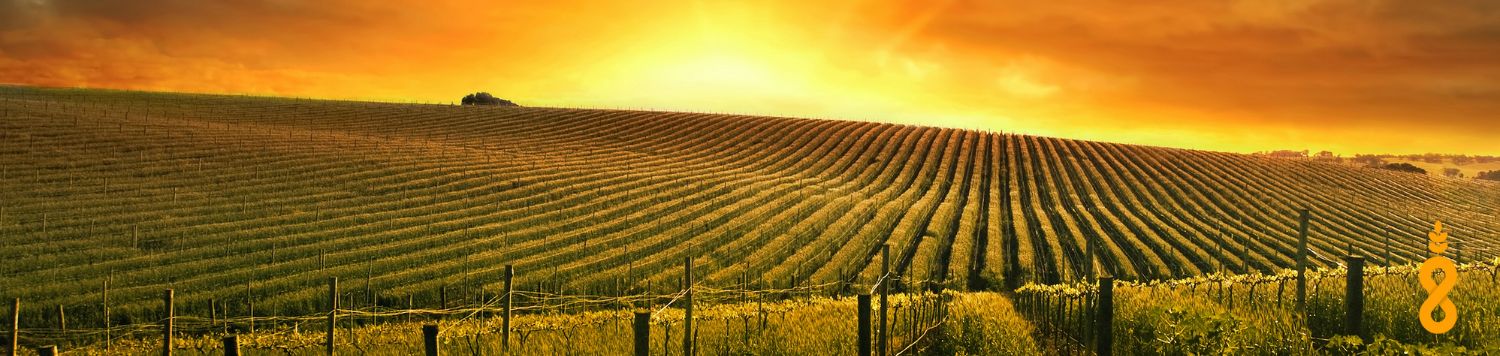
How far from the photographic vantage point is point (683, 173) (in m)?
44.7

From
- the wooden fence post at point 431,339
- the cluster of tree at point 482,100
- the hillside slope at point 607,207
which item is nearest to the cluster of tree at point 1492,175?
the hillside slope at point 607,207

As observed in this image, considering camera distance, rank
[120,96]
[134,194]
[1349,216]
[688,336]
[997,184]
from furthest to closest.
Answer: [120,96] < [997,184] < [1349,216] < [134,194] < [688,336]

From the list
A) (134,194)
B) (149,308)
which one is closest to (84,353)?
(149,308)

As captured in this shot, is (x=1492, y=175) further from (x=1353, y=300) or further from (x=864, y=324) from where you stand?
(x=864, y=324)

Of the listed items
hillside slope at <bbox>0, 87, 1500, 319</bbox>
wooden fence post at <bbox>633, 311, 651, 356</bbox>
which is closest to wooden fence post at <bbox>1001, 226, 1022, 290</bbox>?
hillside slope at <bbox>0, 87, 1500, 319</bbox>

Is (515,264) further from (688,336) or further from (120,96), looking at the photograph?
(120,96)

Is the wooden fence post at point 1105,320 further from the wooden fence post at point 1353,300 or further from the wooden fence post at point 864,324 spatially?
the wooden fence post at point 864,324

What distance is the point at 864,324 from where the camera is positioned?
7.78 m

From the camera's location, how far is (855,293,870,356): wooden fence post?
25.1ft

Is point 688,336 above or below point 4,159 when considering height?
below

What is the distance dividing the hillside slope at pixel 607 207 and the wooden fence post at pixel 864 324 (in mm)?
13401

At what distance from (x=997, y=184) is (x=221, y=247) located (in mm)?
39336

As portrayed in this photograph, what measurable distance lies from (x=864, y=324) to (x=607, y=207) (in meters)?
27.7

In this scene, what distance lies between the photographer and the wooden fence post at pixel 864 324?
7.66 m
